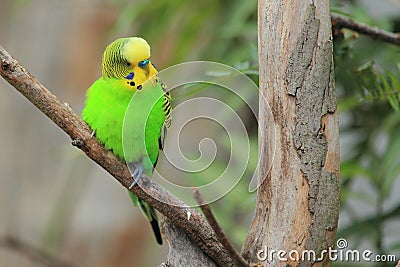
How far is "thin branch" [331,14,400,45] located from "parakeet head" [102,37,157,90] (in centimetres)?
22

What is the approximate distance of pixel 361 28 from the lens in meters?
0.56

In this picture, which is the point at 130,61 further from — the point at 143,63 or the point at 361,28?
the point at 361,28

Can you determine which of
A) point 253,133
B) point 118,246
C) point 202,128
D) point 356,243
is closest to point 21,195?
point 118,246

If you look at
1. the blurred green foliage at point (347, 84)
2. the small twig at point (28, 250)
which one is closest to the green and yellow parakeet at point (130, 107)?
the blurred green foliage at point (347, 84)

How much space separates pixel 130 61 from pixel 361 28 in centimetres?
26

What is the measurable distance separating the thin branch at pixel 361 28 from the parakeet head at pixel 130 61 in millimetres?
216

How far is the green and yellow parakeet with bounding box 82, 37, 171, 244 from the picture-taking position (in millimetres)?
389

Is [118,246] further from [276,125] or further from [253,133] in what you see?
[276,125]

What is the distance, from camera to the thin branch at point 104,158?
40cm

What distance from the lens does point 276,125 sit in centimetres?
44

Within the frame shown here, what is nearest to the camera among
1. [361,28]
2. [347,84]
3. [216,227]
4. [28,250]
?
[216,227]

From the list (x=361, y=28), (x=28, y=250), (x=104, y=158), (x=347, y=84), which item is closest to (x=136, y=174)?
(x=104, y=158)

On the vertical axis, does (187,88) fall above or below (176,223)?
above

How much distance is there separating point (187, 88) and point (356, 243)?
1.27ft
